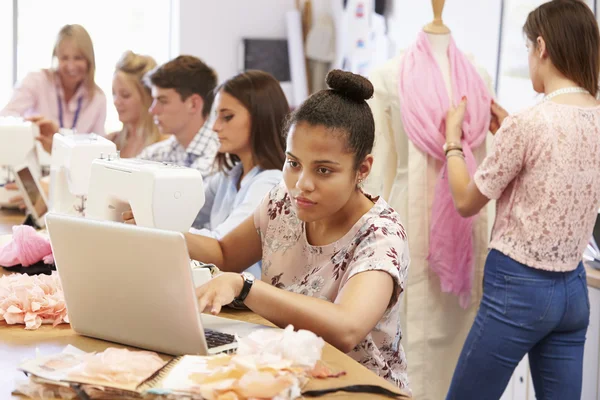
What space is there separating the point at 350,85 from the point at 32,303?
2.35 ft

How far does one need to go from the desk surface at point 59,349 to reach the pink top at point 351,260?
0.53 feet

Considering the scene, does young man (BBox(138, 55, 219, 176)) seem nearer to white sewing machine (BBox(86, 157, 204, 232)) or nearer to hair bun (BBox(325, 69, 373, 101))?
white sewing machine (BBox(86, 157, 204, 232))

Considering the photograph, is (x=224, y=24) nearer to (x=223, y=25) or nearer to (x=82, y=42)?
(x=223, y=25)

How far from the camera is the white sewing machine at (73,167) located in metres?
2.09

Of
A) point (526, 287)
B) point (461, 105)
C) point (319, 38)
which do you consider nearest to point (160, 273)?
point (526, 287)

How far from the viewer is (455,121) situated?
261 centimetres

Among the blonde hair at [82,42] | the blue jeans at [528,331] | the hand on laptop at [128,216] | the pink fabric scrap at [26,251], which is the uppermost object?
the blonde hair at [82,42]

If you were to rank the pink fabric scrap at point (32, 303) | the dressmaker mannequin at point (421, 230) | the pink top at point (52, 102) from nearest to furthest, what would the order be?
the pink fabric scrap at point (32, 303)
the dressmaker mannequin at point (421, 230)
the pink top at point (52, 102)

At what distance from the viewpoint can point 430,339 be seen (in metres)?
2.76

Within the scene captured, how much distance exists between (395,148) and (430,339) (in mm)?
650

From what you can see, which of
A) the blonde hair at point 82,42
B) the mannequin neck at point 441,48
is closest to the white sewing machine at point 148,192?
the mannequin neck at point 441,48

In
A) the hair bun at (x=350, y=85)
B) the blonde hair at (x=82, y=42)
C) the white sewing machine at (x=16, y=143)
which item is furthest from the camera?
the blonde hair at (x=82, y=42)

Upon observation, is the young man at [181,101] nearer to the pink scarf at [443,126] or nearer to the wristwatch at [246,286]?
the pink scarf at [443,126]

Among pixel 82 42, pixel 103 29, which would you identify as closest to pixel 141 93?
pixel 82 42
